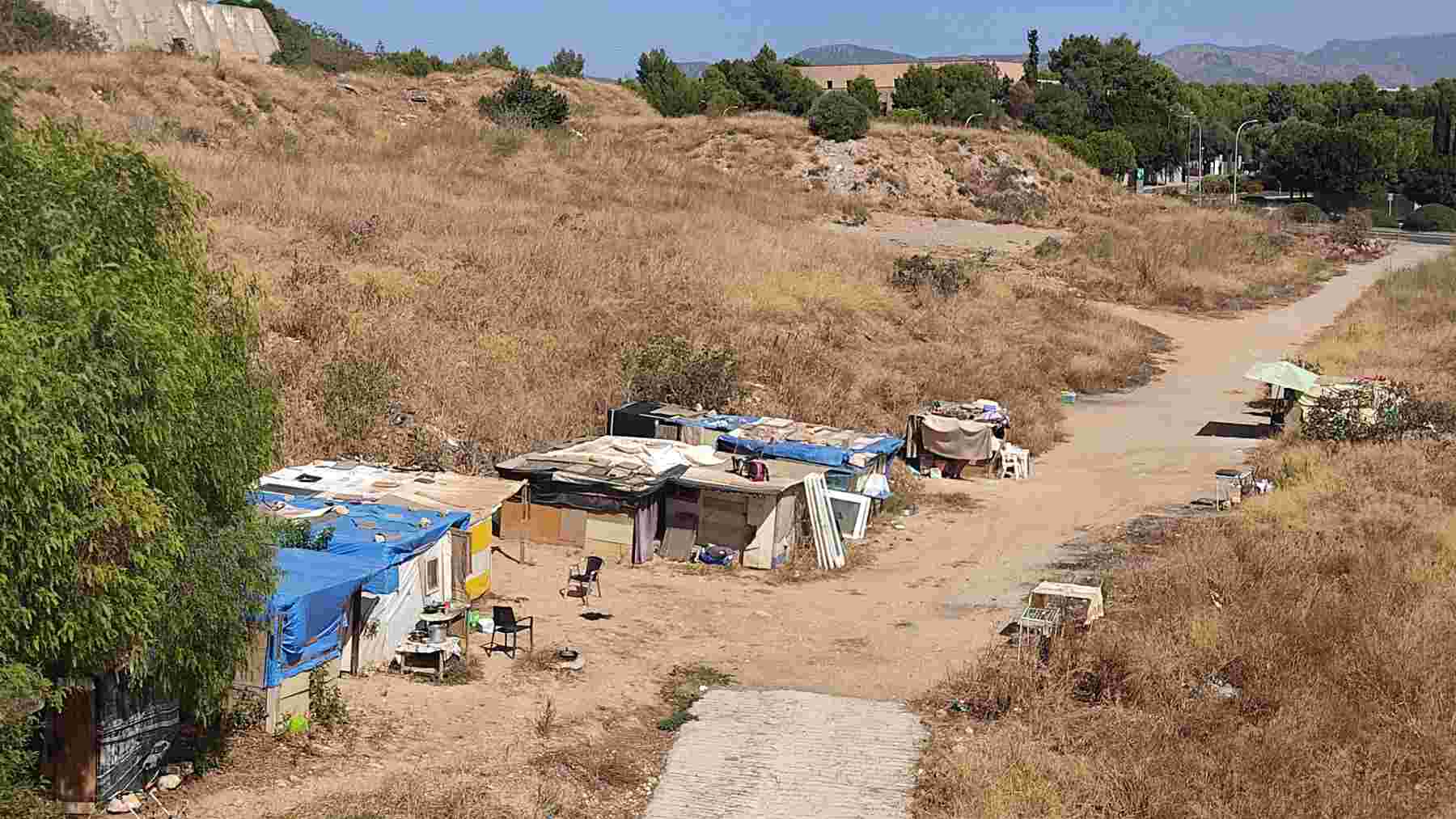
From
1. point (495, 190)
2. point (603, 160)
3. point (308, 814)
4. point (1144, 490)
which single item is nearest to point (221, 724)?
point (308, 814)

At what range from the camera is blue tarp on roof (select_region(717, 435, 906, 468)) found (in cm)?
1981

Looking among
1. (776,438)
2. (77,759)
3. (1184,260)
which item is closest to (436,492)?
(776,438)

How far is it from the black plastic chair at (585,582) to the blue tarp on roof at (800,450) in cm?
422

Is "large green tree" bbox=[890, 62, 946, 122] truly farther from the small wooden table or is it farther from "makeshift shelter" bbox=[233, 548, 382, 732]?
"makeshift shelter" bbox=[233, 548, 382, 732]

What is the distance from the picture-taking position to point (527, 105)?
49938 mm

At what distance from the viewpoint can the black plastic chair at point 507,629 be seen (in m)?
14.2

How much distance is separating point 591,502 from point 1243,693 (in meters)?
8.30

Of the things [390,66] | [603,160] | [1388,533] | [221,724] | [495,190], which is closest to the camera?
[221,724]

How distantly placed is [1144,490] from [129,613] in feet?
56.5

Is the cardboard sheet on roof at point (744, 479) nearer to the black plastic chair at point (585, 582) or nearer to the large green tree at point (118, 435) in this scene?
the black plastic chair at point (585, 582)

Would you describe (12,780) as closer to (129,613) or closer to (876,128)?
(129,613)

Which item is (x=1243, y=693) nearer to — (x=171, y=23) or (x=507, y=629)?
(x=507, y=629)

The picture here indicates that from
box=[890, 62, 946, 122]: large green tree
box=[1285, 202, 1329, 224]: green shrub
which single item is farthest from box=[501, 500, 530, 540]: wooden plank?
box=[890, 62, 946, 122]: large green tree

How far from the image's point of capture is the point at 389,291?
1033 inches
